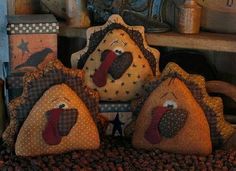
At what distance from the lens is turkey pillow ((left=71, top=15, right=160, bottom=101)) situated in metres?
1.32

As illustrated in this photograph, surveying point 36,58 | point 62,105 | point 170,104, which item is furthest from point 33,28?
point 170,104

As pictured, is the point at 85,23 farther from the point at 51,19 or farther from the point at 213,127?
the point at 213,127

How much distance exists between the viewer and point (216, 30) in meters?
1.39

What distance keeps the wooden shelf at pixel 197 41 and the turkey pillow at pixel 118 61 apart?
0.11ft

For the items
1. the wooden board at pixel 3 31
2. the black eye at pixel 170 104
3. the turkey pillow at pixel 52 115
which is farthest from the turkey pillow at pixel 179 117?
the wooden board at pixel 3 31

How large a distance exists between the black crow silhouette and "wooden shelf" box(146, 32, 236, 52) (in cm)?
27

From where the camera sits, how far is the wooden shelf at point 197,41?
1.32 meters

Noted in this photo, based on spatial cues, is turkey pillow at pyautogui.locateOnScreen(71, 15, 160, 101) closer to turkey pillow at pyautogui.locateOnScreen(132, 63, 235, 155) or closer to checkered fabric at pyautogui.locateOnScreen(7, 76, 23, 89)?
turkey pillow at pyautogui.locateOnScreen(132, 63, 235, 155)

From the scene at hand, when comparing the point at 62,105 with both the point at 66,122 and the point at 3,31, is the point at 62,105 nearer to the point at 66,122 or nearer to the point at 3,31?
the point at 66,122

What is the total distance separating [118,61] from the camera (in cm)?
131

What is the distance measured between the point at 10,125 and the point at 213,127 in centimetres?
50

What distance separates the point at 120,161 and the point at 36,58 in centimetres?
36

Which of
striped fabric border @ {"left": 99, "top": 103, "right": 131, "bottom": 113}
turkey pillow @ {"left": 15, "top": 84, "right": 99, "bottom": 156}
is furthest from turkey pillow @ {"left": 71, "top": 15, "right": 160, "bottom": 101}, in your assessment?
turkey pillow @ {"left": 15, "top": 84, "right": 99, "bottom": 156}

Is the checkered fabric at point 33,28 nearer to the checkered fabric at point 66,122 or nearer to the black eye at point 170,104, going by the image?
the checkered fabric at point 66,122
